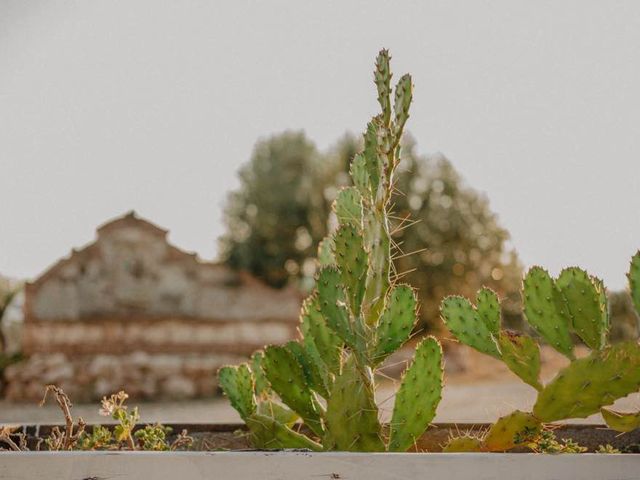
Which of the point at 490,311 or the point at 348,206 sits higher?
the point at 348,206

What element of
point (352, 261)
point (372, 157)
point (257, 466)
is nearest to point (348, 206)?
point (372, 157)

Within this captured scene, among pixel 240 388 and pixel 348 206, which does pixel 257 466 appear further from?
pixel 348 206

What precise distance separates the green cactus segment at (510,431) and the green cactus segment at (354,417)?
29 centimetres

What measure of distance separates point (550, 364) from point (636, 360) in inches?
420

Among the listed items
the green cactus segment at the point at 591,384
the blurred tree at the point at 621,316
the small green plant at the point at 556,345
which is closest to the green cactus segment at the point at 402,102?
the small green plant at the point at 556,345

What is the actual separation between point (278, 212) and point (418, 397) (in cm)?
1292

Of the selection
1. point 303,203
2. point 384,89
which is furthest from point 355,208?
point 303,203

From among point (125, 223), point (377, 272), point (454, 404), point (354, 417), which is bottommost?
point (454, 404)

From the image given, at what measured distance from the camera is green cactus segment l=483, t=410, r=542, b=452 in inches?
76.4

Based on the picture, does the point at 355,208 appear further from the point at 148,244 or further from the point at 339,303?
the point at 148,244

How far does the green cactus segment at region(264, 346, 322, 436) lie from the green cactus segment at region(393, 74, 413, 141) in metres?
0.70

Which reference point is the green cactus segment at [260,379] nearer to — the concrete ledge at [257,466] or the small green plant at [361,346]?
the small green plant at [361,346]

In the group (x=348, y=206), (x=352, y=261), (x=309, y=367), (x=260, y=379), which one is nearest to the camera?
(x=352, y=261)

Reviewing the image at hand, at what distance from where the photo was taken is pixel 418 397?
6.38ft
